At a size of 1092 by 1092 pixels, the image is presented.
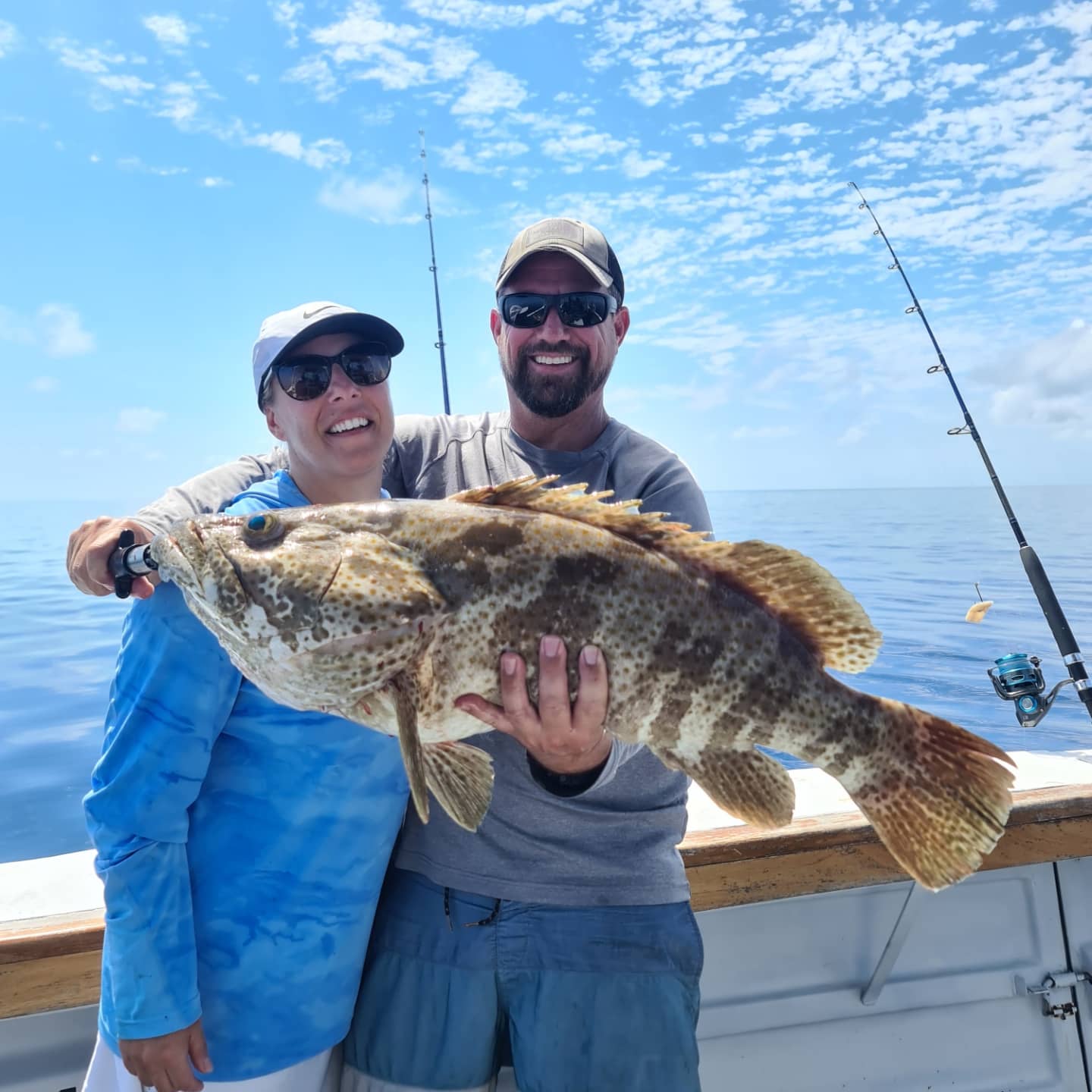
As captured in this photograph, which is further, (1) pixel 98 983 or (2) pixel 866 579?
(2) pixel 866 579

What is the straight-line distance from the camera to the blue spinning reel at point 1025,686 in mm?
4621

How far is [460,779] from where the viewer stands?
2115 mm

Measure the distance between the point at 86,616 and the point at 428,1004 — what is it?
15209mm

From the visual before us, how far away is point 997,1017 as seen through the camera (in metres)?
3.74

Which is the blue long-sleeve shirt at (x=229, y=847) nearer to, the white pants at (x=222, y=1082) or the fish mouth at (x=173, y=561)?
the white pants at (x=222, y=1082)

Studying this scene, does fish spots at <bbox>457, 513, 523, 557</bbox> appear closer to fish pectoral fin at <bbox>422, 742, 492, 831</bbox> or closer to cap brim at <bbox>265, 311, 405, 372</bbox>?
fish pectoral fin at <bbox>422, 742, 492, 831</bbox>

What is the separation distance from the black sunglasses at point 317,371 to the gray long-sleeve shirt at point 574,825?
570mm

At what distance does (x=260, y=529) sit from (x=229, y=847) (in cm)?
93

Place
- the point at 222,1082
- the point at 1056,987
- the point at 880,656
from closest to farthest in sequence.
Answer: the point at 222,1082 < the point at 1056,987 < the point at 880,656

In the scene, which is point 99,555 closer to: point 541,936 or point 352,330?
point 352,330

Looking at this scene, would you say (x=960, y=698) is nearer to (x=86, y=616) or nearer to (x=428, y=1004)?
(x=428, y=1004)

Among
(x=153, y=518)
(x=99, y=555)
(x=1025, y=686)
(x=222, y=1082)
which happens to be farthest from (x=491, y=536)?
(x=1025, y=686)

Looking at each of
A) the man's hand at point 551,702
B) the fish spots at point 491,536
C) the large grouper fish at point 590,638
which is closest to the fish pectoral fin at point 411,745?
the large grouper fish at point 590,638

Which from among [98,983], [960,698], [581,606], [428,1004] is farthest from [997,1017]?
[960,698]
